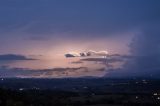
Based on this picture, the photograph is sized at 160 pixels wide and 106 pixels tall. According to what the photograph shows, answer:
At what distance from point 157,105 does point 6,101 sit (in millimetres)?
93834

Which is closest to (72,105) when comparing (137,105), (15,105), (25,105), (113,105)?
(113,105)

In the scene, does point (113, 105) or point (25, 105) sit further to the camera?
point (113, 105)

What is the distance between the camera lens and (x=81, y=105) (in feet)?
611

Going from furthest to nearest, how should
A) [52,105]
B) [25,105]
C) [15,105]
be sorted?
1. [52,105]
2. [25,105]
3. [15,105]

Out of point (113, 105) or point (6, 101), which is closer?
point (6, 101)

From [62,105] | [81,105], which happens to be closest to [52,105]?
[62,105]

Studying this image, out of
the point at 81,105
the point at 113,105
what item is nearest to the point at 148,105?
the point at 113,105

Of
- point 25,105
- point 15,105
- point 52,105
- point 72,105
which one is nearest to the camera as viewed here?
point 15,105

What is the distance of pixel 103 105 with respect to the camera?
187125 millimetres

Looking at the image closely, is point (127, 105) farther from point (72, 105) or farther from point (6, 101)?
point (6, 101)

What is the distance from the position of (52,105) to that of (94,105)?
25.9 meters

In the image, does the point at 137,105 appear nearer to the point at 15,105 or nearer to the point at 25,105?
the point at 25,105

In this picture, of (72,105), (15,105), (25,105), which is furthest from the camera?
(72,105)

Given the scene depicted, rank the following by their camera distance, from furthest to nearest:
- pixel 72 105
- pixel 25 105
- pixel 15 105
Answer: pixel 72 105 → pixel 25 105 → pixel 15 105
